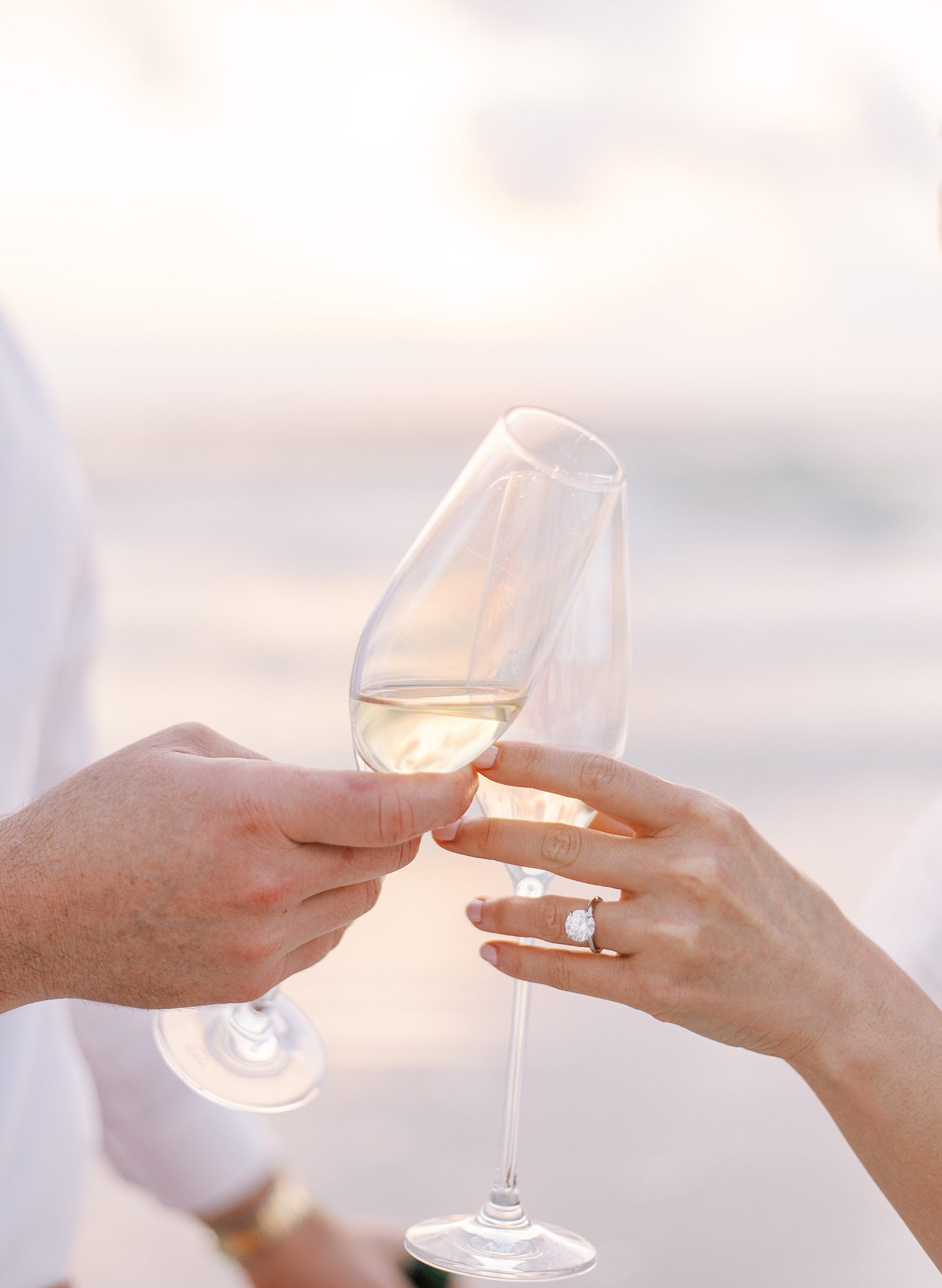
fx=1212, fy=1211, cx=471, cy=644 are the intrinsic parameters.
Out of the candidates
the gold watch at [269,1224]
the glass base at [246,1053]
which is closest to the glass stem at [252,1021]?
the glass base at [246,1053]

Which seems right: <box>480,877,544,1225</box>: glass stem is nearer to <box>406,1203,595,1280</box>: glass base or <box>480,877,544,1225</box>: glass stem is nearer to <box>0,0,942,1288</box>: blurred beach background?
<box>406,1203,595,1280</box>: glass base

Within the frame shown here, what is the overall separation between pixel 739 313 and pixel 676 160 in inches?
79.8

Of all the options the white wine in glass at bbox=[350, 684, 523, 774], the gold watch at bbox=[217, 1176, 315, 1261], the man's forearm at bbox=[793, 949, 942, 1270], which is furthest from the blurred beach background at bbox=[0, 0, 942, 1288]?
the white wine in glass at bbox=[350, 684, 523, 774]

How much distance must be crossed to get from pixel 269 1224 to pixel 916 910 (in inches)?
40.3

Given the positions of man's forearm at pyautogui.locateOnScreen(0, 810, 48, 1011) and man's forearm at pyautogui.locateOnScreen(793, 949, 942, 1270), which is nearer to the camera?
man's forearm at pyautogui.locateOnScreen(0, 810, 48, 1011)

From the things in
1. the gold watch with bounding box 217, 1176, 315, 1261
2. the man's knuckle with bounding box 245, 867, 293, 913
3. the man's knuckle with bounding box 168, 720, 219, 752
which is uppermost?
the man's knuckle with bounding box 168, 720, 219, 752

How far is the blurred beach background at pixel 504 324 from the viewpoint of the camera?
26.6 feet

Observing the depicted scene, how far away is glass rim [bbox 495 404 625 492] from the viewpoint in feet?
3.41

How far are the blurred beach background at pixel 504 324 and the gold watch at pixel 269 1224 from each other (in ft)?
13.7

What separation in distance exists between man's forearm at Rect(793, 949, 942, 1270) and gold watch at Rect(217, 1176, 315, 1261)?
76cm

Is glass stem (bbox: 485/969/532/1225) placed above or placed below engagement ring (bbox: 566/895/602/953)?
below

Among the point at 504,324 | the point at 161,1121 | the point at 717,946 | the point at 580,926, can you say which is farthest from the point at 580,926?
the point at 504,324

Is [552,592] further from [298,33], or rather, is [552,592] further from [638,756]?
[298,33]

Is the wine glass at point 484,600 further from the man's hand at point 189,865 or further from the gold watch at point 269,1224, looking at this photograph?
the gold watch at point 269,1224
